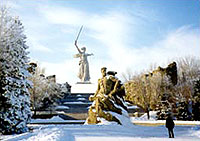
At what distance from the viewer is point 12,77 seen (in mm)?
14203

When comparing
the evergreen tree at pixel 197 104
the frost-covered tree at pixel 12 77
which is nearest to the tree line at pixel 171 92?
the evergreen tree at pixel 197 104

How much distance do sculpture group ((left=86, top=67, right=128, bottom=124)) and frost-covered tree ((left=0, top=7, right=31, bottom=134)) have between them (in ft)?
15.3

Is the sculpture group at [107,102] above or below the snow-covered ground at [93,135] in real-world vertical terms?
above

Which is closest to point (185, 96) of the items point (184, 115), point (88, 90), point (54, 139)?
point (184, 115)

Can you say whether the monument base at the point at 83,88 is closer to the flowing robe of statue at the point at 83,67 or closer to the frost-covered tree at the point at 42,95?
the flowing robe of statue at the point at 83,67

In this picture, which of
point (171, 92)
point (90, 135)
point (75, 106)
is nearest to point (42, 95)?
point (75, 106)

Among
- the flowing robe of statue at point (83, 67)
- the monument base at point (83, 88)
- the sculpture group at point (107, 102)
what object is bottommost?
the sculpture group at point (107, 102)

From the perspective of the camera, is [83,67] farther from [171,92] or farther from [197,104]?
[197,104]

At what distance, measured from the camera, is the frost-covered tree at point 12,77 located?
1341cm

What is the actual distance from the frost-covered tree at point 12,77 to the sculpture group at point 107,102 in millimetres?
4670

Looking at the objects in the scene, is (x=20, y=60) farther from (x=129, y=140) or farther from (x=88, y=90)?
(x=88, y=90)

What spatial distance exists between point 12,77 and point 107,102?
661cm

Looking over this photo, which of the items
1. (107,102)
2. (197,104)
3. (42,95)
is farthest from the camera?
(42,95)

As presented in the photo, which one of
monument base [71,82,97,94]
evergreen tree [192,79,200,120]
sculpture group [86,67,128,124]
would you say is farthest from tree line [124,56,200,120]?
sculpture group [86,67,128,124]
